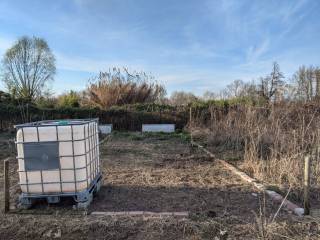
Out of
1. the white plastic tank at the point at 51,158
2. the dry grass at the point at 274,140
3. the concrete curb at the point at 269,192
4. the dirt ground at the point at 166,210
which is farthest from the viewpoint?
the dry grass at the point at 274,140

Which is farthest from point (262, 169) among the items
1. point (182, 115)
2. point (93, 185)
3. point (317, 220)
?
point (182, 115)

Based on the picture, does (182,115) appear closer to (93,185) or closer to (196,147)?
(196,147)

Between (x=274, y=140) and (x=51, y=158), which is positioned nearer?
(x=51, y=158)

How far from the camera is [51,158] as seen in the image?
12.1 ft

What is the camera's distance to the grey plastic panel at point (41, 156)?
3.66m

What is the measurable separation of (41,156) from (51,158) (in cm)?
11

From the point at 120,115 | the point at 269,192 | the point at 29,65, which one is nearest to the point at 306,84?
the point at 120,115

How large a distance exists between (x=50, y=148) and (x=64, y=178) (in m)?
0.37

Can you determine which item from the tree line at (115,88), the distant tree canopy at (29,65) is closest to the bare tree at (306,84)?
the tree line at (115,88)

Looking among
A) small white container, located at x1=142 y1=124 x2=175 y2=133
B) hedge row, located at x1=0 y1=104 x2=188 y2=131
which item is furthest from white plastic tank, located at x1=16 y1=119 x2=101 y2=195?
hedge row, located at x1=0 y1=104 x2=188 y2=131

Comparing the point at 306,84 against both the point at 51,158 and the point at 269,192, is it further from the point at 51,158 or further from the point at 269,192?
the point at 51,158

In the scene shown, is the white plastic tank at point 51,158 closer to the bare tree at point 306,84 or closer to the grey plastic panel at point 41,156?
the grey plastic panel at point 41,156

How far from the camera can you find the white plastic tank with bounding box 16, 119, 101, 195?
3646mm

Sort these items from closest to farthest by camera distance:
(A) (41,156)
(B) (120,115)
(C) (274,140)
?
1. (A) (41,156)
2. (C) (274,140)
3. (B) (120,115)
